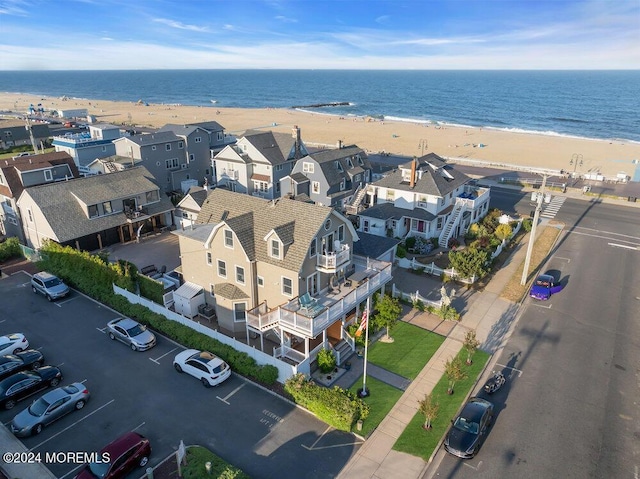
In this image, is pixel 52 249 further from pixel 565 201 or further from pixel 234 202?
pixel 565 201

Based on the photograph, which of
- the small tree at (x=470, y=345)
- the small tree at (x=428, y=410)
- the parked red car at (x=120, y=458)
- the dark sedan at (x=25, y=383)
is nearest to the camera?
the parked red car at (x=120, y=458)

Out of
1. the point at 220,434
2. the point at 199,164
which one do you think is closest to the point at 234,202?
the point at 220,434

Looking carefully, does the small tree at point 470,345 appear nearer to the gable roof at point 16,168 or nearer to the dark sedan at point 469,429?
the dark sedan at point 469,429

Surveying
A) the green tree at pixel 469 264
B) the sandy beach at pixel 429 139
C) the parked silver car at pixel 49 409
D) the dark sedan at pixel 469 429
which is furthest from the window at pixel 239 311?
the sandy beach at pixel 429 139

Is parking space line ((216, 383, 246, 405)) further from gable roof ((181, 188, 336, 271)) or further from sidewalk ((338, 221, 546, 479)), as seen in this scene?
gable roof ((181, 188, 336, 271))

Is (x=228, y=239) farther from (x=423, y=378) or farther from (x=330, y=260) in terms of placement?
(x=423, y=378)
